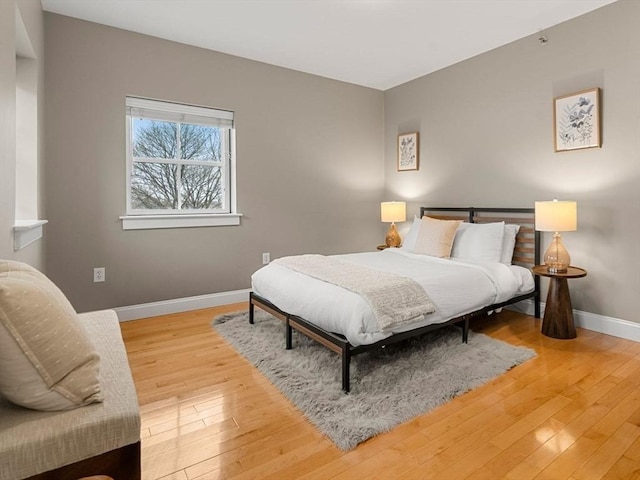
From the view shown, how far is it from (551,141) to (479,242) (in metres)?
1.11

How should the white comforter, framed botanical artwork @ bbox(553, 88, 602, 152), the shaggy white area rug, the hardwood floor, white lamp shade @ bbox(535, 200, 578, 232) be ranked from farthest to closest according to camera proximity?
framed botanical artwork @ bbox(553, 88, 602, 152) < white lamp shade @ bbox(535, 200, 578, 232) < the white comforter < the shaggy white area rug < the hardwood floor

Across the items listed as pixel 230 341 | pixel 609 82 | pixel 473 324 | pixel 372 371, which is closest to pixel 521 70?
pixel 609 82

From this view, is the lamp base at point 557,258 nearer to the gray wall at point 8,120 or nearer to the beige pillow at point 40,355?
the beige pillow at point 40,355

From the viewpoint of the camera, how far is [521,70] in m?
3.56

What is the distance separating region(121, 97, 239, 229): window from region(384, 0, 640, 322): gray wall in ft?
7.96

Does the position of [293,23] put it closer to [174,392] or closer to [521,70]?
[521,70]

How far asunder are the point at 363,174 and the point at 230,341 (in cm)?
297

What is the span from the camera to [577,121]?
Answer: 10.4 feet

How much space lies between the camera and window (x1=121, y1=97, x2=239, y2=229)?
3539 mm

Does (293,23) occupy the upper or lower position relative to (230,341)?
upper

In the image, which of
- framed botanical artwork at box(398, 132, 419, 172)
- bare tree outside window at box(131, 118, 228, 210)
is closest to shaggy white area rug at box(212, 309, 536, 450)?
bare tree outside window at box(131, 118, 228, 210)

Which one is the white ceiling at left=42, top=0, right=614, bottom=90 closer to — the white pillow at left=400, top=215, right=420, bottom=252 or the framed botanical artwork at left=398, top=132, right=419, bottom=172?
the framed botanical artwork at left=398, top=132, right=419, bottom=172

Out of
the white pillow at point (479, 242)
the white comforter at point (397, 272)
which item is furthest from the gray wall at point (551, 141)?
the white comforter at point (397, 272)

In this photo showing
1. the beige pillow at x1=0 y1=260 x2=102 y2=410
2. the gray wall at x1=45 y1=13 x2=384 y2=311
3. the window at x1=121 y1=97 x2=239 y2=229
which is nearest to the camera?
the beige pillow at x1=0 y1=260 x2=102 y2=410
